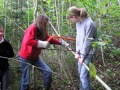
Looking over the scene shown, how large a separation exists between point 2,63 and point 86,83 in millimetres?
1589

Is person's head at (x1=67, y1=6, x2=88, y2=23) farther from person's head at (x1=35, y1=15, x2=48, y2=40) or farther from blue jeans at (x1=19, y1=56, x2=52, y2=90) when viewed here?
blue jeans at (x1=19, y1=56, x2=52, y2=90)

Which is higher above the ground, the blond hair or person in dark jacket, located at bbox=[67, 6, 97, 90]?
the blond hair

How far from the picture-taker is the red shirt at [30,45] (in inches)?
167

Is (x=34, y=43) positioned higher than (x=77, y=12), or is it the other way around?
(x=77, y=12)

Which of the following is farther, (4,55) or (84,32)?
(4,55)

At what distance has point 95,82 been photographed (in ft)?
19.3

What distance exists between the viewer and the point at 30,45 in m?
4.26

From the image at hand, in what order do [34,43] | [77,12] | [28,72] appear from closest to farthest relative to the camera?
[34,43], [77,12], [28,72]

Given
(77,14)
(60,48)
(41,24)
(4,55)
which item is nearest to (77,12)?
(77,14)

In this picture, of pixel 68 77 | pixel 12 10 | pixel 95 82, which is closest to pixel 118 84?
pixel 95 82

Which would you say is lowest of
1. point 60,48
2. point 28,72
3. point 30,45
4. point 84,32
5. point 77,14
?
point 28,72

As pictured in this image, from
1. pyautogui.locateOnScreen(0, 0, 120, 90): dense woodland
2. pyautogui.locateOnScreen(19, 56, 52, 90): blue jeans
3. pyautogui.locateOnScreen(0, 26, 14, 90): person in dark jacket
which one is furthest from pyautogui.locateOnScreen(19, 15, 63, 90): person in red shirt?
pyautogui.locateOnScreen(0, 0, 120, 90): dense woodland

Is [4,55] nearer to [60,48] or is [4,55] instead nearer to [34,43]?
[34,43]

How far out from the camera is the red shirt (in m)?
4.24
